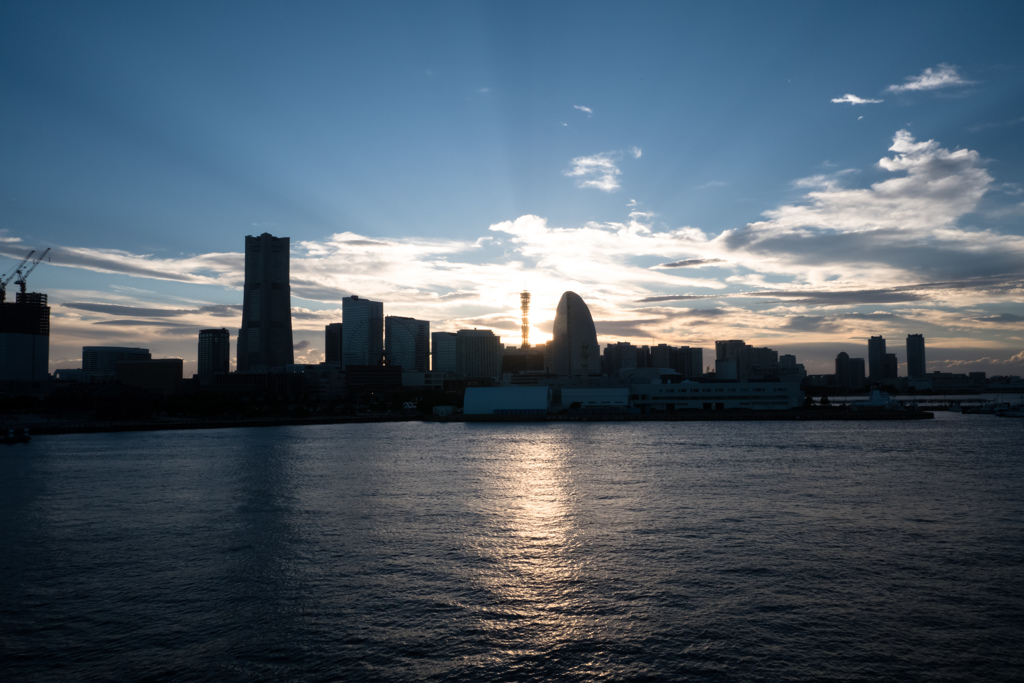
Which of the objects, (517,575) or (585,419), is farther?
(585,419)

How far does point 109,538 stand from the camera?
112 ft

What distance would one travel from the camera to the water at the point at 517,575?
19.2 metres

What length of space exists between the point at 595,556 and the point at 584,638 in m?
9.20

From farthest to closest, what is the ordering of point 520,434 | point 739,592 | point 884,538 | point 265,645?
1. point 520,434
2. point 884,538
3. point 739,592
4. point 265,645

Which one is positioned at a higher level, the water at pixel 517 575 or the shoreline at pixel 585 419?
the water at pixel 517 575

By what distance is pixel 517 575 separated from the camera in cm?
2698

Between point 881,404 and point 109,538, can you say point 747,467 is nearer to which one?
point 109,538

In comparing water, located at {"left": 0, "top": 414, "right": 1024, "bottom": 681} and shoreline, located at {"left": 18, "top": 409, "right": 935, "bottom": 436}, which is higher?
water, located at {"left": 0, "top": 414, "right": 1024, "bottom": 681}

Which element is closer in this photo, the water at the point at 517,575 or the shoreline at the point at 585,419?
the water at the point at 517,575

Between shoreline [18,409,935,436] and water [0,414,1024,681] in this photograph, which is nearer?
water [0,414,1024,681]

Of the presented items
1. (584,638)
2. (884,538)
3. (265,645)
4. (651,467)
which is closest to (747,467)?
(651,467)

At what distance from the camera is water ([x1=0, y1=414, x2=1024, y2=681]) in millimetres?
19188

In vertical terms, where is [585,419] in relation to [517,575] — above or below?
below

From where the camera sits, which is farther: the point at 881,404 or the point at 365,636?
the point at 881,404
